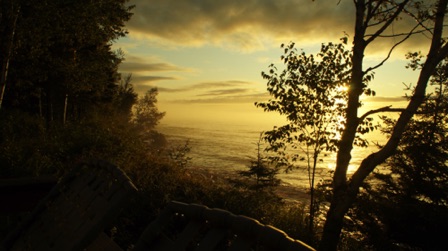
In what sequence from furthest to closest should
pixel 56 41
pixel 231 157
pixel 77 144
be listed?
pixel 231 157, pixel 56 41, pixel 77 144

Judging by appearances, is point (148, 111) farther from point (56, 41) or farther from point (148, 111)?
point (56, 41)

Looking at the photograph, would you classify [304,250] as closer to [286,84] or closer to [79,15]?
[286,84]

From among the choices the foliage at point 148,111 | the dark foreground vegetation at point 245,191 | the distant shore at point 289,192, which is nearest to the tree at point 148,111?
the foliage at point 148,111

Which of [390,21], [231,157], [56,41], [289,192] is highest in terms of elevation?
[56,41]

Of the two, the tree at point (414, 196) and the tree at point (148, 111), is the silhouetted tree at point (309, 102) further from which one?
the tree at point (148, 111)

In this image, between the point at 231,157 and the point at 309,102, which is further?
the point at 231,157

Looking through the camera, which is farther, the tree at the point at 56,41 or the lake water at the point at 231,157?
the lake water at the point at 231,157

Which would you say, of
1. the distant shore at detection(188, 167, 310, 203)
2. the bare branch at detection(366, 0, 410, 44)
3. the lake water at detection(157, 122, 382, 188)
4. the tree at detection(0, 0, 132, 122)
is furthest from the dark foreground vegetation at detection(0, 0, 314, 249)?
the distant shore at detection(188, 167, 310, 203)

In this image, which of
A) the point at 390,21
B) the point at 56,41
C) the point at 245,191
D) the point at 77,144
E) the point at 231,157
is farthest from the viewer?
the point at 231,157

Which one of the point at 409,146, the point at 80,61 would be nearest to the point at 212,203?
the point at 409,146

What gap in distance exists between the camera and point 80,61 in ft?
51.5

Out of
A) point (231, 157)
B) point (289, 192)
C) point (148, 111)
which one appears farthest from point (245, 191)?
point (148, 111)

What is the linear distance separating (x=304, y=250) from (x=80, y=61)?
668 inches

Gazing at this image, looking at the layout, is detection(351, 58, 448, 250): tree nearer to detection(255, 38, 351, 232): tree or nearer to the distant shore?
detection(255, 38, 351, 232): tree
